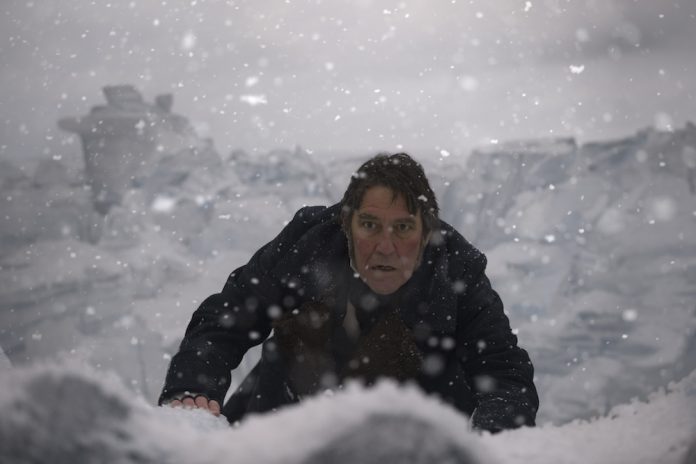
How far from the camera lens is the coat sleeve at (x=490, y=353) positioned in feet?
4.93

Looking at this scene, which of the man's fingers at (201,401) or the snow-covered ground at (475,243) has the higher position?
the snow-covered ground at (475,243)

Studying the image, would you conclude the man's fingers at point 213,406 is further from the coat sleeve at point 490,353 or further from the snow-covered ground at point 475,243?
the snow-covered ground at point 475,243

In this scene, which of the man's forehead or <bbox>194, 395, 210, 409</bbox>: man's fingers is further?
the man's forehead

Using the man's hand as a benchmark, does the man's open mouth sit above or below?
above

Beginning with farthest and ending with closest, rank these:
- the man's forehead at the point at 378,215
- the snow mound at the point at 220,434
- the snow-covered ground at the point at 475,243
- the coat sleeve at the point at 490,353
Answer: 1. the snow-covered ground at the point at 475,243
2. the man's forehead at the point at 378,215
3. the coat sleeve at the point at 490,353
4. the snow mound at the point at 220,434

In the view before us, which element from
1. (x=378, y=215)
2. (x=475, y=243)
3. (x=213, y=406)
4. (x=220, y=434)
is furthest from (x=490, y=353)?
(x=475, y=243)

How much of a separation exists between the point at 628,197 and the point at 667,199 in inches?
47.8

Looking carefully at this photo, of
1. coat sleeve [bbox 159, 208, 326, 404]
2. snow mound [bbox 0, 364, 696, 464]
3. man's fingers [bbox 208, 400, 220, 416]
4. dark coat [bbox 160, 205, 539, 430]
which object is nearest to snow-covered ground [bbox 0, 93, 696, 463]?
dark coat [bbox 160, 205, 539, 430]

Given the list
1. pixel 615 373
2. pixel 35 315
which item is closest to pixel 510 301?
pixel 615 373

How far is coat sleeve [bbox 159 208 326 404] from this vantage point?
183 centimetres

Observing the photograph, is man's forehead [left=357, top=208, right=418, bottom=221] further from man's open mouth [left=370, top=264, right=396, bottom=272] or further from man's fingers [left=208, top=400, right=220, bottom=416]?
man's fingers [left=208, top=400, right=220, bottom=416]

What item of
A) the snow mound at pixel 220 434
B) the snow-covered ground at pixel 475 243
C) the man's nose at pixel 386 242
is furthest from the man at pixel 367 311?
the snow-covered ground at pixel 475 243

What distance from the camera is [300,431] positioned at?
1.42ft

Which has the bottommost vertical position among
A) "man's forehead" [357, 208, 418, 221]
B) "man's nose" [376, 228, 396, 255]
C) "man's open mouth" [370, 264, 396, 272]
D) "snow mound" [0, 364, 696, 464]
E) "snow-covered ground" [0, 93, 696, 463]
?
"snow mound" [0, 364, 696, 464]
